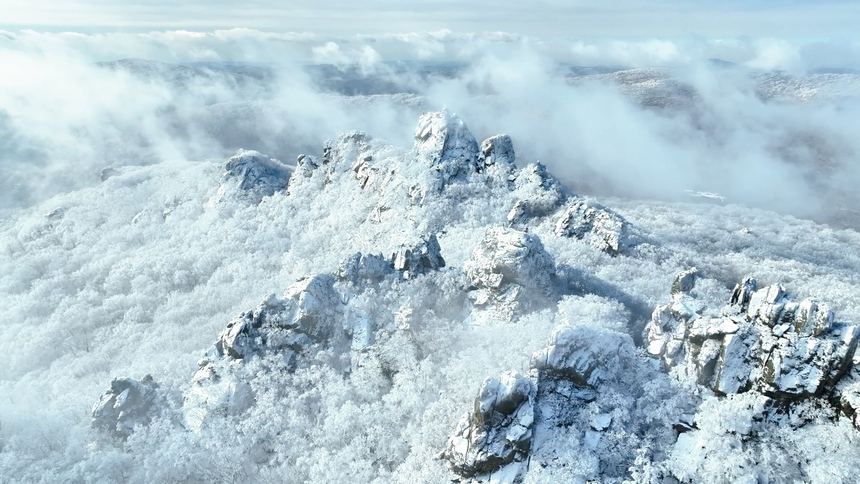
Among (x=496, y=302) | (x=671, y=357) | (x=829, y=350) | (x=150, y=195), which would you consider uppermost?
(x=829, y=350)

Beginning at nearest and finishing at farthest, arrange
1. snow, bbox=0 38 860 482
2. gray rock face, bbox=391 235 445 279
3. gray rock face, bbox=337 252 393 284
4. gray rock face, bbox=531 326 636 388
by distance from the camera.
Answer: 1. snow, bbox=0 38 860 482
2. gray rock face, bbox=531 326 636 388
3. gray rock face, bbox=337 252 393 284
4. gray rock face, bbox=391 235 445 279

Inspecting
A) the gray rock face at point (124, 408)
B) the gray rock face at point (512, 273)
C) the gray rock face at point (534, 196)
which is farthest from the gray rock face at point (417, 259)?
the gray rock face at point (124, 408)

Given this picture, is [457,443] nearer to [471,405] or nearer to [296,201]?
[471,405]

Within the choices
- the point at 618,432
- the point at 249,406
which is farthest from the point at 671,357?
the point at 249,406

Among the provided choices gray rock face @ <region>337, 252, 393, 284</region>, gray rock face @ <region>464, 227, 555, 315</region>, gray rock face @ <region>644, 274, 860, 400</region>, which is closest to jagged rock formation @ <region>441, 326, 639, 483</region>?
gray rock face @ <region>644, 274, 860, 400</region>

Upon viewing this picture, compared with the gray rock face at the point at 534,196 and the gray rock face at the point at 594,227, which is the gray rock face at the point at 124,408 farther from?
the gray rock face at the point at 594,227

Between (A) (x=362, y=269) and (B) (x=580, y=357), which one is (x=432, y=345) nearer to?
(A) (x=362, y=269)

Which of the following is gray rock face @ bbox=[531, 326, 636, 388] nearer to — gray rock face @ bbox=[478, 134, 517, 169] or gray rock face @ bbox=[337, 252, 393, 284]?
gray rock face @ bbox=[337, 252, 393, 284]
